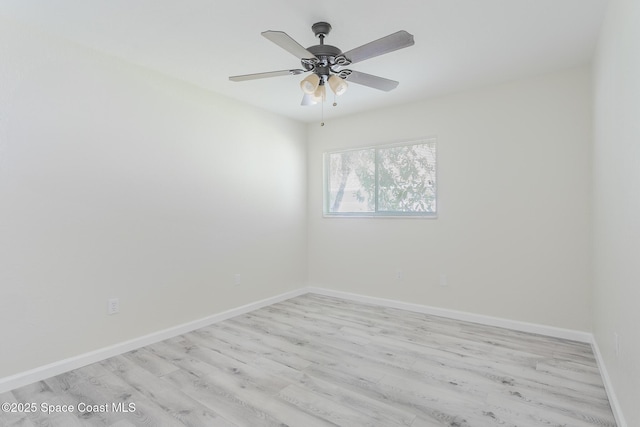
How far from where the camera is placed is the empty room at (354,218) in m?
1.89

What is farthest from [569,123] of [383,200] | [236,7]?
[236,7]

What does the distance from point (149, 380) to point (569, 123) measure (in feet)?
12.9

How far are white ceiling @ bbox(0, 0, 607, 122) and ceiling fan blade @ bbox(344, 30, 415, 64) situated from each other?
0.99 ft

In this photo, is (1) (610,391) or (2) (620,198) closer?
(2) (620,198)

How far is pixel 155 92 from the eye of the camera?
112 inches

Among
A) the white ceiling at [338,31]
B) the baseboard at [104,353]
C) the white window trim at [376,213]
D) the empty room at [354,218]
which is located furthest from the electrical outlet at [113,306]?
the white window trim at [376,213]

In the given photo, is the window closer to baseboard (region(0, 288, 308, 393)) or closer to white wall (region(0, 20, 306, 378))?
white wall (region(0, 20, 306, 378))

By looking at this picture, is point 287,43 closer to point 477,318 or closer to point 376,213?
point 376,213

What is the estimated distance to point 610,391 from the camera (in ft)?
6.24

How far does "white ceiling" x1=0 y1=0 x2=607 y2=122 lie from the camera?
1.96 meters

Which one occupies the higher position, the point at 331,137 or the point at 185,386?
the point at 331,137

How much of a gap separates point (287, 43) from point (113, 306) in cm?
240

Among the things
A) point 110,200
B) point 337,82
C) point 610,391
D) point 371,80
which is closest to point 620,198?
point 610,391

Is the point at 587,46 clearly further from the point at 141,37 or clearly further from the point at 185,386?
the point at 185,386
